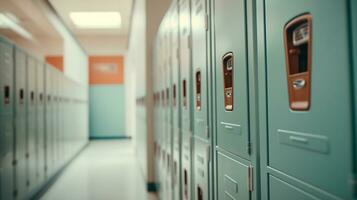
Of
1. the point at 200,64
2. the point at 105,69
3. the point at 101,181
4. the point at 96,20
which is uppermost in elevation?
the point at 96,20

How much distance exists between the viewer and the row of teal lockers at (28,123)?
11.0 ft

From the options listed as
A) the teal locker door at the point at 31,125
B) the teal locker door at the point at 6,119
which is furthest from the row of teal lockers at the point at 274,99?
the teal locker door at the point at 31,125

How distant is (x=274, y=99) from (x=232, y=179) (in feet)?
1.68

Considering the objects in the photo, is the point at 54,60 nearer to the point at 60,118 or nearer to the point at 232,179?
the point at 60,118

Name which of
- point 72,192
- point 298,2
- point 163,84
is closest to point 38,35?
point 72,192

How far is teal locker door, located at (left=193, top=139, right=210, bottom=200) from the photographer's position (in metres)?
1.81

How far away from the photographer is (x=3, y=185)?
3.22 metres

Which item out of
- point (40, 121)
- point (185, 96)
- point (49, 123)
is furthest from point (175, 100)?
point (49, 123)

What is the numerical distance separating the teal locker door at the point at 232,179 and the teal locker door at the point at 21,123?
2759 millimetres

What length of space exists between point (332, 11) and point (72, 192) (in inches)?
191

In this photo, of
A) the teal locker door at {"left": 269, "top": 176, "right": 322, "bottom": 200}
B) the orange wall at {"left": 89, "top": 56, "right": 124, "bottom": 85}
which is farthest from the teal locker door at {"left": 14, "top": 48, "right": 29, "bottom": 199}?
the orange wall at {"left": 89, "top": 56, "right": 124, "bottom": 85}

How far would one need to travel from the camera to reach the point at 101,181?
18.8 ft

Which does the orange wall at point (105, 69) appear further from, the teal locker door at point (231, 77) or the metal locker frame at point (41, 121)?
the teal locker door at point (231, 77)

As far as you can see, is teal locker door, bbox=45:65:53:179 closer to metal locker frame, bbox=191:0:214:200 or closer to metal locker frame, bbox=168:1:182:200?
metal locker frame, bbox=168:1:182:200
